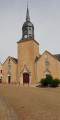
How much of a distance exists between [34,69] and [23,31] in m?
11.5

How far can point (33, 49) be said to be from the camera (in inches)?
1275

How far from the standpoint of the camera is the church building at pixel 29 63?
101 feet

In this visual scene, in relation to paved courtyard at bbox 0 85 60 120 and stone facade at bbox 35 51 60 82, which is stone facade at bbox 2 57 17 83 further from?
paved courtyard at bbox 0 85 60 120

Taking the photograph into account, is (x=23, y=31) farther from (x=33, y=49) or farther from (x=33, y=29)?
(x=33, y=49)

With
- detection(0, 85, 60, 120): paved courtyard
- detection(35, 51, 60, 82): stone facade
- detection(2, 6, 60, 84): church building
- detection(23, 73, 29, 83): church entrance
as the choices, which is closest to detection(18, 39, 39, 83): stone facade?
detection(2, 6, 60, 84): church building

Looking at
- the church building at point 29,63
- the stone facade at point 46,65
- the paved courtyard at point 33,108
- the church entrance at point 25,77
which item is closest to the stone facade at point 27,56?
the church building at point 29,63

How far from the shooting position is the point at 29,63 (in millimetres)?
32438

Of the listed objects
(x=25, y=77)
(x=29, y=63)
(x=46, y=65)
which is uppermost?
(x=29, y=63)

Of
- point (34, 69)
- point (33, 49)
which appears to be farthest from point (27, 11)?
point (34, 69)

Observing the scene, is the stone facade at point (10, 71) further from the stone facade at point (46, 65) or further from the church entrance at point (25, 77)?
the stone facade at point (46, 65)

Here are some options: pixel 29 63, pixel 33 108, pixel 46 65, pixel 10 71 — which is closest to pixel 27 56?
pixel 29 63

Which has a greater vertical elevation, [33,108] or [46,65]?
[46,65]

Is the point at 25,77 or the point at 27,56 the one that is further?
the point at 25,77

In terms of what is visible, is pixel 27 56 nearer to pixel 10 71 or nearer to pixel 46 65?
pixel 46 65
